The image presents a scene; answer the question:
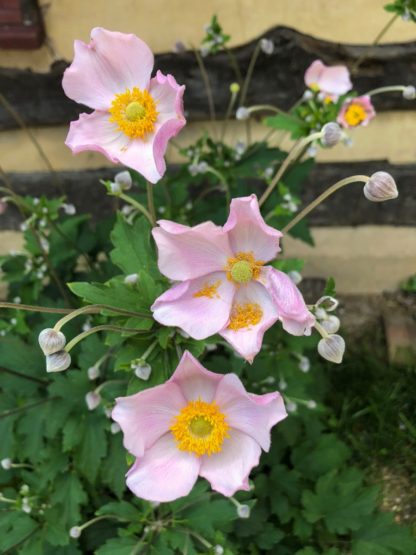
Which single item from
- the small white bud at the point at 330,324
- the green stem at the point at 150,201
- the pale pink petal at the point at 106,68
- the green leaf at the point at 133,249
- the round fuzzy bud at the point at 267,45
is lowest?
the green leaf at the point at 133,249

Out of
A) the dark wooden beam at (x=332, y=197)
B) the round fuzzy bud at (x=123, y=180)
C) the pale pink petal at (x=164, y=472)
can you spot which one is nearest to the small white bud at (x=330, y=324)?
the pale pink petal at (x=164, y=472)

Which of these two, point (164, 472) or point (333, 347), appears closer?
point (333, 347)

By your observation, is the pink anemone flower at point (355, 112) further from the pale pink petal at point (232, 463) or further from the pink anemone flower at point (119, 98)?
the pale pink petal at point (232, 463)

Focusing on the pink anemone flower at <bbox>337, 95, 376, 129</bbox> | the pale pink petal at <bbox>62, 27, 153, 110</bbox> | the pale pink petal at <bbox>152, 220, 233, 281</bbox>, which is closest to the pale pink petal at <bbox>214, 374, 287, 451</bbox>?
the pale pink petal at <bbox>152, 220, 233, 281</bbox>

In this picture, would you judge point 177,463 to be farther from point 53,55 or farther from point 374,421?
point 53,55

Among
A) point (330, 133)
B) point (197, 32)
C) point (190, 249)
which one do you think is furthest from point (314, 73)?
point (190, 249)

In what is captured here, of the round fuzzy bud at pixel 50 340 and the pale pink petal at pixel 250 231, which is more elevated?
the pale pink petal at pixel 250 231

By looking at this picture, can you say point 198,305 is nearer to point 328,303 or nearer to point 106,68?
point 328,303
